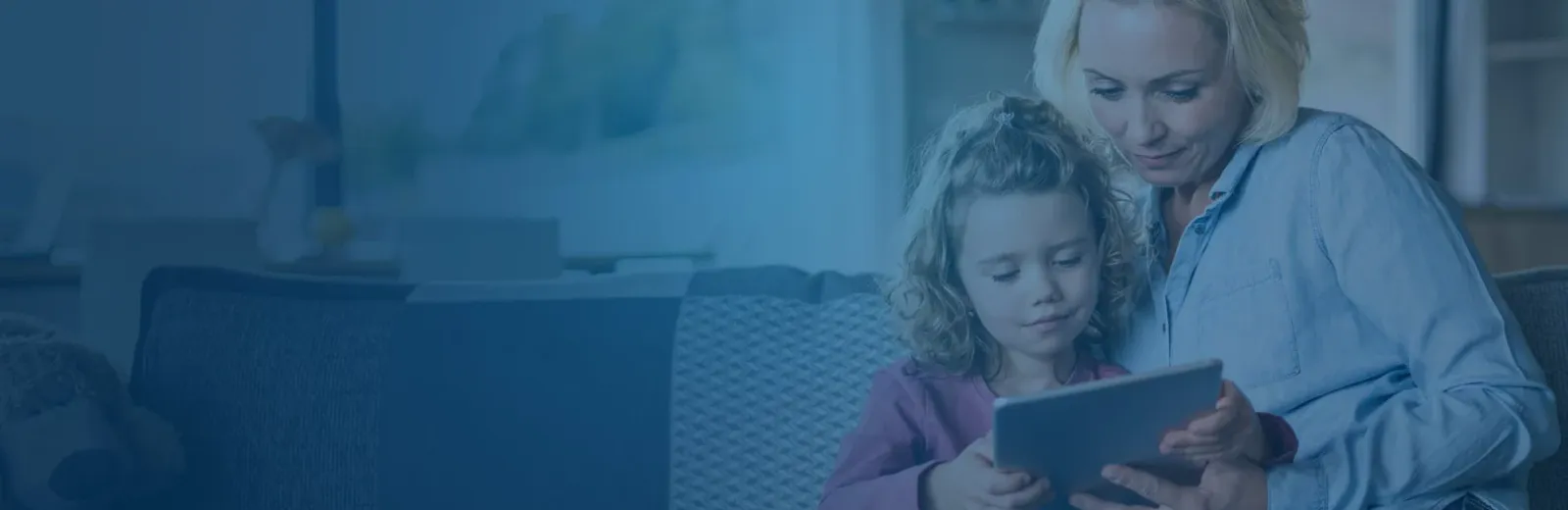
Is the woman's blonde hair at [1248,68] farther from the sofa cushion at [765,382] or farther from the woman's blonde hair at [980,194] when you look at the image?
the sofa cushion at [765,382]

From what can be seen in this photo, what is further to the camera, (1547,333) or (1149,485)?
(1547,333)

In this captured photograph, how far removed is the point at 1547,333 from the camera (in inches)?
49.8

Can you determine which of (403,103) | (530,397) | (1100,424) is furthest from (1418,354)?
(403,103)

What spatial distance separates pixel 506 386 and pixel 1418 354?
0.78 m

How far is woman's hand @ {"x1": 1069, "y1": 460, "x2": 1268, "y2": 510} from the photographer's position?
1.06m

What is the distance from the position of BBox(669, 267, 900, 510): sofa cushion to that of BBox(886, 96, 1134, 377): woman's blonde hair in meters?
0.06

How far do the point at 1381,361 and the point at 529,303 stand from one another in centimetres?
74

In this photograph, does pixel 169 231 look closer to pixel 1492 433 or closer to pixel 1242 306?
pixel 1242 306

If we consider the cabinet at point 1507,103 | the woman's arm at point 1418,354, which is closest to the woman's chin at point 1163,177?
the woman's arm at point 1418,354

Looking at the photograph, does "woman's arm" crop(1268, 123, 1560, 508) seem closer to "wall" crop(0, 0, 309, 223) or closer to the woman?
the woman

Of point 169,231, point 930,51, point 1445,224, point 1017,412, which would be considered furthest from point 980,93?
point 169,231

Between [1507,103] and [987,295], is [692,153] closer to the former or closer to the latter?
[987,295]

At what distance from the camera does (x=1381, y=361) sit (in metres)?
1.11

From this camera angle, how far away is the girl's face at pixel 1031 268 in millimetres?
1094
